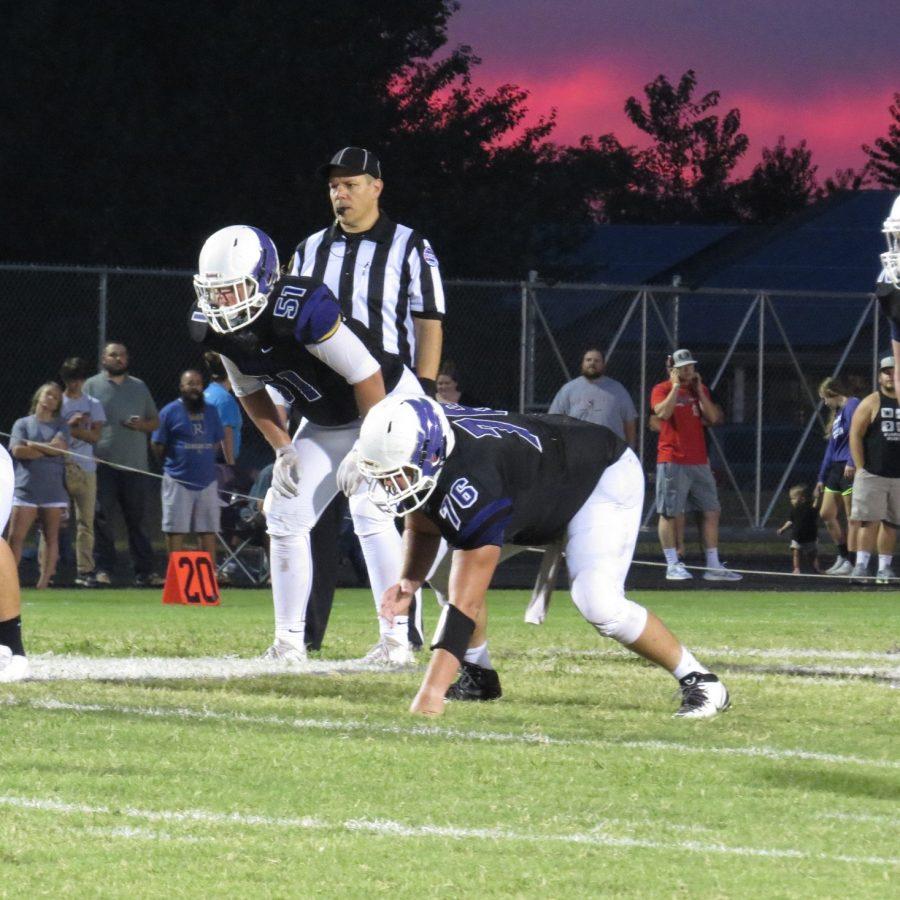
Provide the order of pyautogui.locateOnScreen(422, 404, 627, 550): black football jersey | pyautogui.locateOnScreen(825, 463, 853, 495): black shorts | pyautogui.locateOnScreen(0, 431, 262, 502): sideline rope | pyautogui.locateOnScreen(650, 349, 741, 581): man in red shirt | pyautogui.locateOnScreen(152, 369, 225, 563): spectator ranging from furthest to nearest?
pyautogui.locateOnScreen(825, 463, 853, 495): black shorts
pyautogui.locateOnScreen(650, 349, 741, 581): man in red shirt
pyautogui.locateOnScreen(152, 369, 225, 563): spectator
pyautogui.locateOnScreen(0, 431, 262, 502): sideline rope
pyautogui.locateOnScreen(422, 404, 627, 550): black football jersey

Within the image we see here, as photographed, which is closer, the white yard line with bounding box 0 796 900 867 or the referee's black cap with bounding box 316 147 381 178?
the white yard line with bounding box 0 796 900 867

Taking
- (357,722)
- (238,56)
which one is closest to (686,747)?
(357,722)

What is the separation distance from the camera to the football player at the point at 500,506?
5926 mm

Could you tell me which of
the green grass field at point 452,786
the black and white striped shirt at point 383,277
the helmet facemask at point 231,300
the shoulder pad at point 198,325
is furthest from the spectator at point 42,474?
the helmet facemask at point 231,300

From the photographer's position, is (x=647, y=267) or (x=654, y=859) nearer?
(x=654, y=859)

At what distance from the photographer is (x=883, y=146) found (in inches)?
3088

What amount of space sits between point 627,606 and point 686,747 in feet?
2.31

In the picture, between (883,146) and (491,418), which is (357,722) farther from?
(883,146)

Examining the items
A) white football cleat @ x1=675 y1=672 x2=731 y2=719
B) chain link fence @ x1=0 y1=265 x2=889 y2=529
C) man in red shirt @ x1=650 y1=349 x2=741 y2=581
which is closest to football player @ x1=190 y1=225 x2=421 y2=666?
white football cleat @ x1=675 y1=672 x2=731 y2=719

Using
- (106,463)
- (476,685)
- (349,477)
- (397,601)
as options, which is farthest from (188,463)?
(397,601)

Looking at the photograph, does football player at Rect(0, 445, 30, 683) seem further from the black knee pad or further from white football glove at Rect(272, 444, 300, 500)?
the black knee pad

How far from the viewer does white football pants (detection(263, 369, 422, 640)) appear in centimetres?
790

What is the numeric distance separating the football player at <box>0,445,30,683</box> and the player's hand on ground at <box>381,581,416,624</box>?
1.54 meters

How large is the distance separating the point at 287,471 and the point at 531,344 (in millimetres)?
9471
